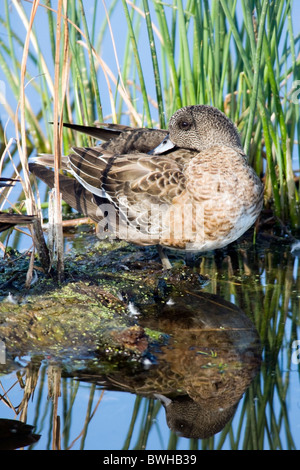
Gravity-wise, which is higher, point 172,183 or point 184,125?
point 184,125

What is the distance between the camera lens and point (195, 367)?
11.1ft

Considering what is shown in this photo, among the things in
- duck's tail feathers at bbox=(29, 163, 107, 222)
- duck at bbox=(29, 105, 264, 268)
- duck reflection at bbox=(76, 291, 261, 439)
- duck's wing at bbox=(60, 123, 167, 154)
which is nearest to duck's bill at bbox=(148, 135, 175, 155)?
duck at bbox=(29, 105, 264, 268)

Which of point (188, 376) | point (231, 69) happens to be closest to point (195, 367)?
point (188, 376)

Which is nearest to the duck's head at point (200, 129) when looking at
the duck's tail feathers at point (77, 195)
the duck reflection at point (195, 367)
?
the duck's tail feathers at point (77, 195)

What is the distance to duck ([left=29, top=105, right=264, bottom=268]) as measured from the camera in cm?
445

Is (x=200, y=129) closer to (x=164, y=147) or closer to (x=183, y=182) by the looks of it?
(x=164, y=147)

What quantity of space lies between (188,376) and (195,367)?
0.34ft

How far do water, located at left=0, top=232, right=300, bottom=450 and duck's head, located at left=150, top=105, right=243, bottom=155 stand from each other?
3.80 feet

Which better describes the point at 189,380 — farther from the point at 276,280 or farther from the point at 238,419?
the point at 276,280

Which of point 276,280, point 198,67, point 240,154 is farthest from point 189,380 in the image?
point 198,67

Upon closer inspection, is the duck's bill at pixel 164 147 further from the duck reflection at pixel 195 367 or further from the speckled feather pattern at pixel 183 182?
the duck reflection at pixel 195 367

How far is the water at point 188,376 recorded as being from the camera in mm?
2902

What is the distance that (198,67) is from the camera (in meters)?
5.09

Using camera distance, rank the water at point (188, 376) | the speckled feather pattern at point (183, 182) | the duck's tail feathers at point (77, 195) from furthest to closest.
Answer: the duck's tail feathers at point (77, 195) → the speckled feather pattern at point (183, 182) → the water at point (188, 376)
